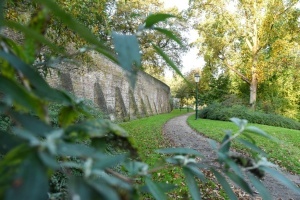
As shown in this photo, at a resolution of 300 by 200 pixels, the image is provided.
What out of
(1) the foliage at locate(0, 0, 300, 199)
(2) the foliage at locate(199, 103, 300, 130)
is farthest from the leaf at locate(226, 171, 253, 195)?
(2) the foliage at locate(199, 103, 300, 130)

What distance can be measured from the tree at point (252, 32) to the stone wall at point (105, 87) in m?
5.66

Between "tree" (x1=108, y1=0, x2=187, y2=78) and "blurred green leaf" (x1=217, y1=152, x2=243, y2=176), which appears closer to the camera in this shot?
"blurred green leaf" (x1=217, y1=152, x2=243, y2=176)

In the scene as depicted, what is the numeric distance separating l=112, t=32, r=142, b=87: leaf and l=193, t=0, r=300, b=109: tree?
1667 centimetres

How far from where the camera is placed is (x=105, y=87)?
12.6 m

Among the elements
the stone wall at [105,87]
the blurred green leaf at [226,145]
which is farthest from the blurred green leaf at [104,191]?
the stone wall at [105,87]

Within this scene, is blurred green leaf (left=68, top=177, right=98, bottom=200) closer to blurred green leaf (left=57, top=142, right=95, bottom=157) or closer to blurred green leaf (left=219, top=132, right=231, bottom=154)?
blurred green leaf (left=57, top=142, right=95, bottom=157)

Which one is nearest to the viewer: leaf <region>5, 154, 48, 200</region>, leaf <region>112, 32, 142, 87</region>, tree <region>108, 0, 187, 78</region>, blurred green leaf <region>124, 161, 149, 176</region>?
leaf <region>5, 154, 48, 200</region>

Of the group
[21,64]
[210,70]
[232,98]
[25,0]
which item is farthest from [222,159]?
[210,70]

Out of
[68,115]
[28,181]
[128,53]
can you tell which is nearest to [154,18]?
[128,53]

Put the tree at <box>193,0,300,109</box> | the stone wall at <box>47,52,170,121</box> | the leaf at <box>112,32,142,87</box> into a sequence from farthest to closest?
the tree at <box>193,0,300,109</box> → the stone wall at <box>47,52,170,121</box> → the leaf at <box>112,32,142,87</box>

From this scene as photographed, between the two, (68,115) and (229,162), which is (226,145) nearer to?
(229,162)

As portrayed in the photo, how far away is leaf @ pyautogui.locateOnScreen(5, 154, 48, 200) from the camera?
0.30m

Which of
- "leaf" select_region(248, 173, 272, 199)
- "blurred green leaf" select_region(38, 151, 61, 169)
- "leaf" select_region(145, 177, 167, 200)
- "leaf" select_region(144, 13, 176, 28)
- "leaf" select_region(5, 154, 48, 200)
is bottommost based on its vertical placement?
"leaf" select_region(248, 173, 272, 199)

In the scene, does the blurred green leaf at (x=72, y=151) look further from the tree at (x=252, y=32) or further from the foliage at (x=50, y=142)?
the tree at (x=252, y=32)
